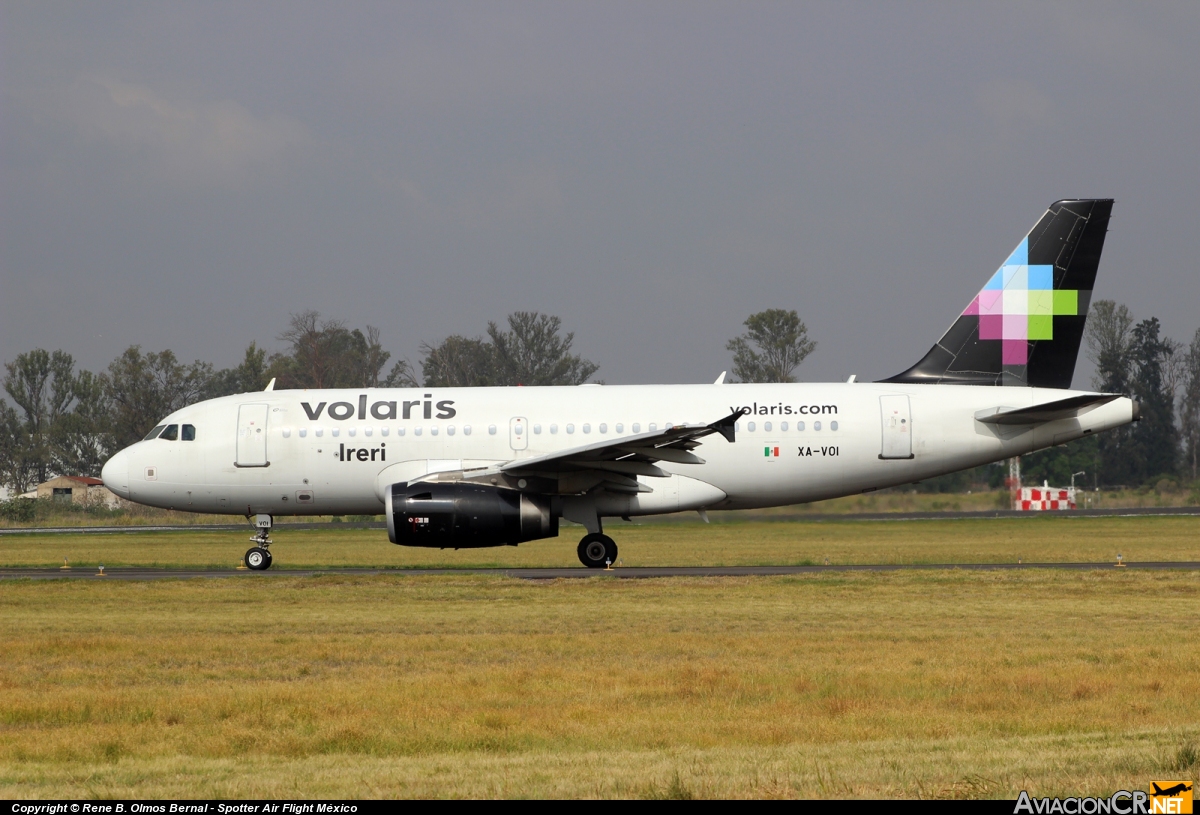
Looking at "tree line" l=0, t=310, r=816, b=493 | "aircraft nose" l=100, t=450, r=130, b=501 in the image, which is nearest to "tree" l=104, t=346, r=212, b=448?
"tree line" l=0, t=310, r=816, b=493

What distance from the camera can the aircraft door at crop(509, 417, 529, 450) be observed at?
22688 mm

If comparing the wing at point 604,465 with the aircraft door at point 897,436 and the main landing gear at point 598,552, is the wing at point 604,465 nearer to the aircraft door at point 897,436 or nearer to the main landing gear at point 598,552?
the main landing gear at point 598,552

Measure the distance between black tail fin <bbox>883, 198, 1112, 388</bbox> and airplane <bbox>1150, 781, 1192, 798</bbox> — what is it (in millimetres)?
17947

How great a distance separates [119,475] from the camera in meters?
24.2

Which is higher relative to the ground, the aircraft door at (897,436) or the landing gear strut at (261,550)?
the aircraft door at (897,436)

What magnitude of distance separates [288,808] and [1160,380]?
87.2 meters

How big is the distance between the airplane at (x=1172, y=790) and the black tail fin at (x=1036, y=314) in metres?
17.9

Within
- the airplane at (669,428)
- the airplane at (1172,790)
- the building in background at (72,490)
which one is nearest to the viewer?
the airplane at (1172,790)

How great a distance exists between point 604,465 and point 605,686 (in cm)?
1120

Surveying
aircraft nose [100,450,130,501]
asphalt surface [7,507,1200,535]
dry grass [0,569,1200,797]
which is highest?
aircraft nose [100,450,130,501]

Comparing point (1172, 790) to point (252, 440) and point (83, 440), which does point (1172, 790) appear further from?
point (83, 440)

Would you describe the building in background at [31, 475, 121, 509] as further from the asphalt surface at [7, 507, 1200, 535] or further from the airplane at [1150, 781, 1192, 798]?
the airplane at [1150, 781, 1192, 798]

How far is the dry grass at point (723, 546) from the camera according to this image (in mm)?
25953

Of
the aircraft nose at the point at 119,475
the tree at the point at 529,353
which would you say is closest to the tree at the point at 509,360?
the tree at the point at 529,353
